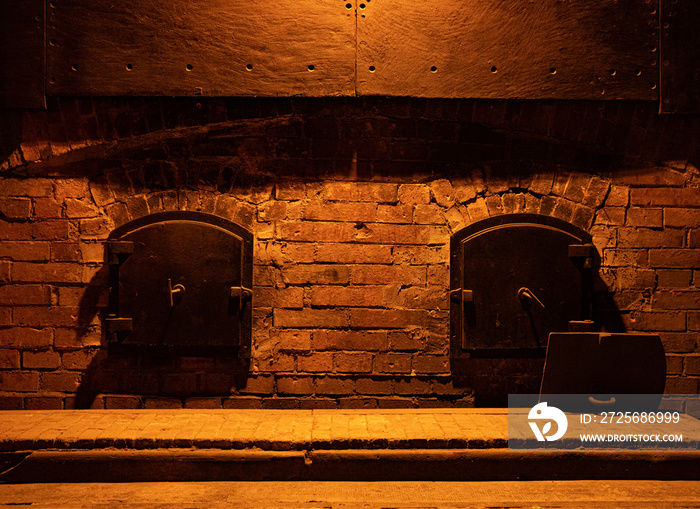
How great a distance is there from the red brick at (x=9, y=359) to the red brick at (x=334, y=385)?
→ 6.24 ft

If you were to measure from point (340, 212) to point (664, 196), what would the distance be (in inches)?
84.1

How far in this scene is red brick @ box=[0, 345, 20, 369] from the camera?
2.93 meters

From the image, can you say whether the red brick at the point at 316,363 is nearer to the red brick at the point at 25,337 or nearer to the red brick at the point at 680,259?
the red brick at the point at 25,337

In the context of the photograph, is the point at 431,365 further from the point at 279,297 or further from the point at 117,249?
the point at 117,249

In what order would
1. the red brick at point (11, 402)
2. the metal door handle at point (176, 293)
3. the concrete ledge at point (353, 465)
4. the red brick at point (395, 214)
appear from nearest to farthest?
the concrete ledge at point (353, 465) < the metal door handle at point (176, 293) < the red brick at point (11, 402) < the red brick at point (395, 214)

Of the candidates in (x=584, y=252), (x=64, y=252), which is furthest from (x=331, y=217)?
A: (x=64, y=252)

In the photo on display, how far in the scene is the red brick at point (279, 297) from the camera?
2982mm

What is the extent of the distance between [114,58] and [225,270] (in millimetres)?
1520

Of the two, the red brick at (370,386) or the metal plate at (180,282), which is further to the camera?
the red brick at (370,386)

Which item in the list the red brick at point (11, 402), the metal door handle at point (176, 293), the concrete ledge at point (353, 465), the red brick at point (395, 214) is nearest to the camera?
the concrete ledge at point (353, 465)

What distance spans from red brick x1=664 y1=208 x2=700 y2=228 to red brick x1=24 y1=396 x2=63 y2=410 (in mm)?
4093

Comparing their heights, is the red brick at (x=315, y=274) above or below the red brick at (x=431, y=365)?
above

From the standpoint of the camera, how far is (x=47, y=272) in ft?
9.64

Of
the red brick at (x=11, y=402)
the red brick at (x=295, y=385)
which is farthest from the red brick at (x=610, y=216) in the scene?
the red brick at (x=11, y=402)
